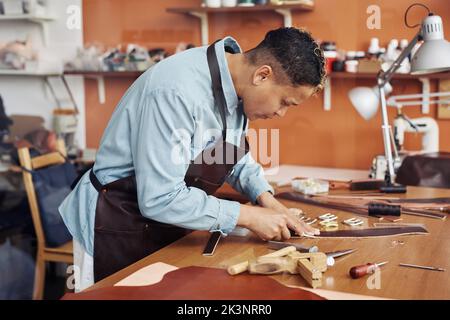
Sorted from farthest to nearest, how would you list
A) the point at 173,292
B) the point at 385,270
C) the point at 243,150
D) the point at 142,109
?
the point at 243,150 < the point at 142,109 < the point at 385,270 < the point at 173,292

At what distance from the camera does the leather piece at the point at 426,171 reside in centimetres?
237

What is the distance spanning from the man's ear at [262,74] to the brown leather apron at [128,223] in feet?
0.30

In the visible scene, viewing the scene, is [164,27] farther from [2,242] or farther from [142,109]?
[142,109]

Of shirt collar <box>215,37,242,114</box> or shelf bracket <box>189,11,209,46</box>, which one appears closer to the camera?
shirt collar <box>215,37,242,114</box>

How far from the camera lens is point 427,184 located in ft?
7.79

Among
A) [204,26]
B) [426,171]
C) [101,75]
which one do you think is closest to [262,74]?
[426,171]

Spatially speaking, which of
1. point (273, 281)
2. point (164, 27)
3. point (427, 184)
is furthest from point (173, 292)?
point (164, 27)

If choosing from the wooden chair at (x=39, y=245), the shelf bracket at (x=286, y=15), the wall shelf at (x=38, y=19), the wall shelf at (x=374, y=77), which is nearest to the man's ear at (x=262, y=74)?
the wall shelf at (x=374, y=77)

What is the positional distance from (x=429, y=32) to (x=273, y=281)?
109 cm

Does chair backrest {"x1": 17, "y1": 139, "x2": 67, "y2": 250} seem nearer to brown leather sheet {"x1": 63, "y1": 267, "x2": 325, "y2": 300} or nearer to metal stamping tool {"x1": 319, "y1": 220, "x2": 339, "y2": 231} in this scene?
metal stamping tool {"x1": 319, "y1": 220, "x2": 339, "y2": 231}

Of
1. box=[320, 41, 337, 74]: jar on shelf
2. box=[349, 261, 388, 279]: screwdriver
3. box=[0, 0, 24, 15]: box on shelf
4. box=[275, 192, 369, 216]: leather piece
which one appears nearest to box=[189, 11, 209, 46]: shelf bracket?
box=[320, 41, 337, 74]: jar on shelf

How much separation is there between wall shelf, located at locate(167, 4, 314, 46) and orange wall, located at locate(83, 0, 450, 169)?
36mm

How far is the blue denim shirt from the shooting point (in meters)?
1.30

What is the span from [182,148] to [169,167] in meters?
0.06
